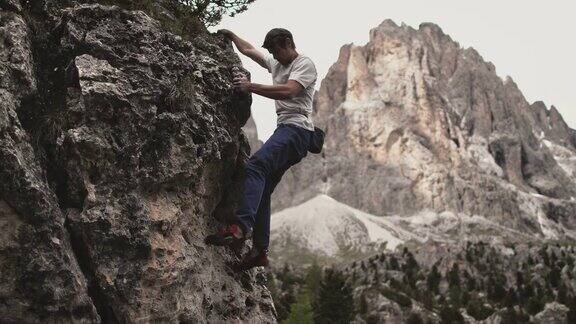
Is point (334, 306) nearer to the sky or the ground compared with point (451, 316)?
nearer to the ground

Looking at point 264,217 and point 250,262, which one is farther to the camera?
point 264,217

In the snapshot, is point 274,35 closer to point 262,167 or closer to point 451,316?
point 262,167

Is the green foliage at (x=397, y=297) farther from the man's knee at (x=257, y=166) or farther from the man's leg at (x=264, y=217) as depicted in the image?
the man's knee at (x=257, y=166)

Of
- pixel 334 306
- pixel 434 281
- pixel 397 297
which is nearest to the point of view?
pixel 334 306

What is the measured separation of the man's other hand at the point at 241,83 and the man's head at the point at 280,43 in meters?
0.57

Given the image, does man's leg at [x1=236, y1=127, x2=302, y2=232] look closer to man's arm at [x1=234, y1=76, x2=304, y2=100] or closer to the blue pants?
the blue pants

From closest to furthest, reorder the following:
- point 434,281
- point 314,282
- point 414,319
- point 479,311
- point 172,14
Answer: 1. point 172,14
2. point 414,319
3. point 479,311
4. point 434,281
5. point 314,282

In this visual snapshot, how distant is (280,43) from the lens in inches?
368

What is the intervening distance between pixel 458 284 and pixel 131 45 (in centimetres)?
10609

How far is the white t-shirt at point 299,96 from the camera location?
359 inches

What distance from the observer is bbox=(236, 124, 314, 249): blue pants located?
27.4 feet

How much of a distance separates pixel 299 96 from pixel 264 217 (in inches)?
73.2

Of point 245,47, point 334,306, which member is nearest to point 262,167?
point 245,47

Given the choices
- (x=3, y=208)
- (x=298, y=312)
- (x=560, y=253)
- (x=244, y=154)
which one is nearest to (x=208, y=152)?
(x=244, y=154)
